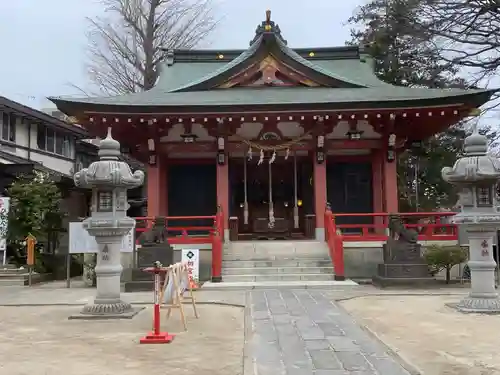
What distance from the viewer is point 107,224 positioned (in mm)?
9414

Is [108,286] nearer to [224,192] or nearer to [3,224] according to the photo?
[224,192]

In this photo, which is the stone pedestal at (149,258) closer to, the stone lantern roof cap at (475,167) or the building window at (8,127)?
the stone lantern roof cap at (475,167)

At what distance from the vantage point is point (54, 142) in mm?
27172

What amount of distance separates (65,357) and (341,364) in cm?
338

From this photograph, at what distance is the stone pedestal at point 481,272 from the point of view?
30.7 ft

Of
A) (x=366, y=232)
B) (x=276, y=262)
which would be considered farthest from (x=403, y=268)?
(x=276, y=262)

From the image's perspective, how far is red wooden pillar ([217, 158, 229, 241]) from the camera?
16.5m

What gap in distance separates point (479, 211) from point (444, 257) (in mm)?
4379

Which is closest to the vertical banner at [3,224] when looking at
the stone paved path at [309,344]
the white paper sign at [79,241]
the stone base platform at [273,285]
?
the white paper sign at [79,241]

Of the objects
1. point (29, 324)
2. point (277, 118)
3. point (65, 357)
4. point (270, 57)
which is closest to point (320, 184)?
point (277, 118)

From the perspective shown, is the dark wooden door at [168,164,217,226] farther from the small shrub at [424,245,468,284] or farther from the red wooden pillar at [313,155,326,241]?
the small shrub at [424,245,468,284]

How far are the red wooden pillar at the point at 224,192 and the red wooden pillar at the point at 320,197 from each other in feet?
9.58

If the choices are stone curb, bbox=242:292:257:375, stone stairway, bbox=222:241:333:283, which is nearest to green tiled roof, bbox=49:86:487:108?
stone stairway, bbox=222:241:333:283

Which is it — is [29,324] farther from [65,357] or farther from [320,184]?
[320,184]
